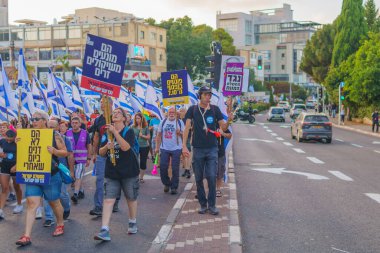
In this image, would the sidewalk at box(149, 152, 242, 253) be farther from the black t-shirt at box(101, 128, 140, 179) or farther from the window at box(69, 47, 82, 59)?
the window at box(69, 47, 82, 59)

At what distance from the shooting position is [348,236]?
822cm

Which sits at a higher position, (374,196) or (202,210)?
(202,210)

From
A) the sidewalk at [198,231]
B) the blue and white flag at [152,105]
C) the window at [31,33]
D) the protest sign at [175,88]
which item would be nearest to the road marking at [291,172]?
the blue and white flag at [152,105]

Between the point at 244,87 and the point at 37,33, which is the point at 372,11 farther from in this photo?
the point at 244,87

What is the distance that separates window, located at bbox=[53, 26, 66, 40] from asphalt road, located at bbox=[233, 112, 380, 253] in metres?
68.1

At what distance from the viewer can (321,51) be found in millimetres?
70438

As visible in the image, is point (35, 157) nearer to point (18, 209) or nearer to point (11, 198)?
point (18, 209)

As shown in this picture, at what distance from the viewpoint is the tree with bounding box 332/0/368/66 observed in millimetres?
60562

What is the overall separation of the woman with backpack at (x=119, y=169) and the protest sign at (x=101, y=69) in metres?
0.59

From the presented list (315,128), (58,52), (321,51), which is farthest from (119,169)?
(58,52)

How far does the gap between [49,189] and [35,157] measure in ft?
1.53

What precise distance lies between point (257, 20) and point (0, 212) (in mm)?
162198

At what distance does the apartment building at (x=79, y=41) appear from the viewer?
80.6 meters

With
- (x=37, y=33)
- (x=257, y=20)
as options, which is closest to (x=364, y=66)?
(x=37, y=33)
